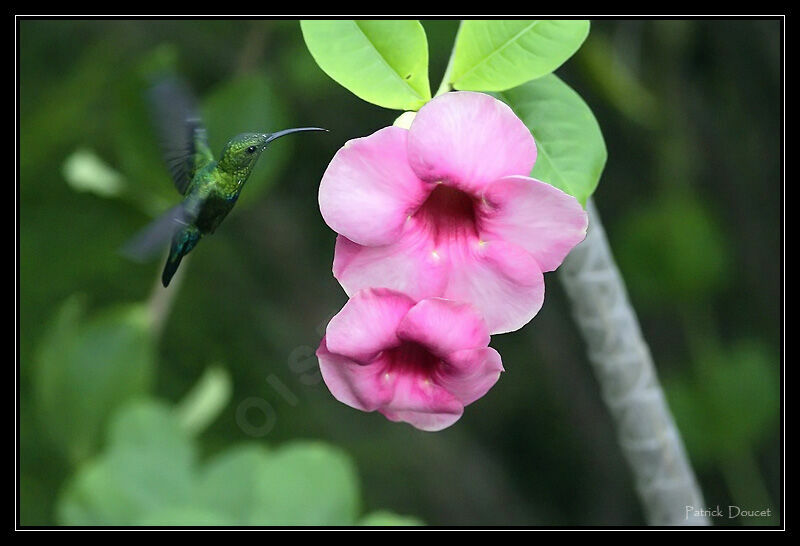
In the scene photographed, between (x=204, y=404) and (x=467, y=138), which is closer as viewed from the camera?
(x=467, y=138)

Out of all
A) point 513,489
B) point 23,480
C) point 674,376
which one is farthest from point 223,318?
point 674,376

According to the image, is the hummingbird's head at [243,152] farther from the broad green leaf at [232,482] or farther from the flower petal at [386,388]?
the broad green leaf at [232,482]

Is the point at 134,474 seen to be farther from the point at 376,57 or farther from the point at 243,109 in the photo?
the point at 376,57

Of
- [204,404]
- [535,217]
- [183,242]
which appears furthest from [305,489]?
[535,217]

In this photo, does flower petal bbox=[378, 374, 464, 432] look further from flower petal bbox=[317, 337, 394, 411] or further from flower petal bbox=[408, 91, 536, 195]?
flower petal bbox=[408, 91, 536, 195]

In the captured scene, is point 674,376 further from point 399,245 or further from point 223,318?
point 399,245

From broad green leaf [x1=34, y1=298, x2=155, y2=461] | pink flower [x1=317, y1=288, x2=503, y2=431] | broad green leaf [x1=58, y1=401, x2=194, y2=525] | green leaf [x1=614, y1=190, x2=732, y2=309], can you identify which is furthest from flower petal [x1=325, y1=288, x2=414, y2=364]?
green leaf [x1=614, y1=190, x2=732, y2=309]
